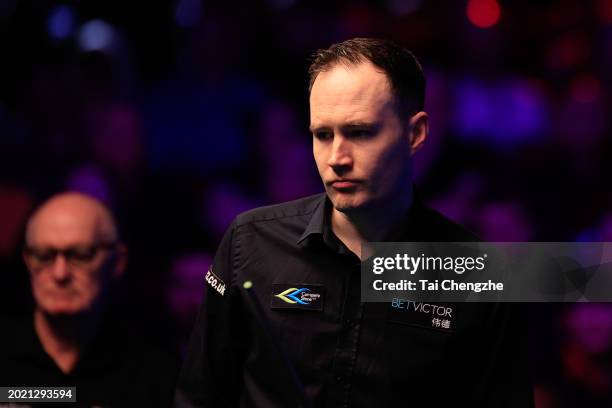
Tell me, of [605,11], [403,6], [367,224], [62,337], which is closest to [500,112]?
[403,6]

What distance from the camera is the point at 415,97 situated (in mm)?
1924

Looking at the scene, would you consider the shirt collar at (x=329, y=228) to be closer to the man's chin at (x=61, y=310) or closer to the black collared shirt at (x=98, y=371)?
the black collared shirt at (x=98, y=371)

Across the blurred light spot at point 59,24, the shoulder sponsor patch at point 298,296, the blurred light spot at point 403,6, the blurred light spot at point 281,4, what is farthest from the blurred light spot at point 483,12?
the shoulder sponsor patch at point 298,296

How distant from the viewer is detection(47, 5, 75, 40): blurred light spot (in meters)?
3.35

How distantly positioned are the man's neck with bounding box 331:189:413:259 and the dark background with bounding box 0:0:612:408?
1325mm

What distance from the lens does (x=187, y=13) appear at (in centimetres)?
346

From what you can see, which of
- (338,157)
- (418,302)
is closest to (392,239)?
(418,302)

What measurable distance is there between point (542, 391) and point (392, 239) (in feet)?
5.40

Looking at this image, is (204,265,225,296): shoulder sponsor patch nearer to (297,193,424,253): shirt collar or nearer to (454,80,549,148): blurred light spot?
(297,193,424,253): shirt collar

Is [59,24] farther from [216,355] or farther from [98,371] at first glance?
[216,355]

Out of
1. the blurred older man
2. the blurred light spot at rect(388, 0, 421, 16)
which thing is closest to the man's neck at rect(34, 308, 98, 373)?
the blurred older man

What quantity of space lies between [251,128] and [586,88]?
1.50 metres

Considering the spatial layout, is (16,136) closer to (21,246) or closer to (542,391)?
(21,246)

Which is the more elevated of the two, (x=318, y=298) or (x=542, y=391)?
(x=318, y=298)
